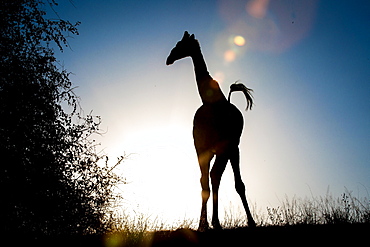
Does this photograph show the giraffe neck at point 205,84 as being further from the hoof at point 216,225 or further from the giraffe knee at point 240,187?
the hoof at point 216,225

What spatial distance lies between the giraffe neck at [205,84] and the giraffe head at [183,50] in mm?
147

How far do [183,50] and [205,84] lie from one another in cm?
106

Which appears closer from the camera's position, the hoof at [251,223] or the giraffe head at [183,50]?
the hoof at [251,223]

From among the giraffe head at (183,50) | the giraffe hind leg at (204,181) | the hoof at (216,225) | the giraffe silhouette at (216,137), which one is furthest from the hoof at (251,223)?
the giraffe head at (183,50)

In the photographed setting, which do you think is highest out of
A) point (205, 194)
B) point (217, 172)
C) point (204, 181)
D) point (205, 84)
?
point (205, 84)

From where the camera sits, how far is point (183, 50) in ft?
25.5

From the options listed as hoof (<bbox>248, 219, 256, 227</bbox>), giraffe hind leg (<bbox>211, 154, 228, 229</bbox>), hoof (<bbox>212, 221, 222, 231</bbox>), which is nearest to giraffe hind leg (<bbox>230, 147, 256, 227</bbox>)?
giraffe hind leg (<bbox>211, 154, 228, 229</bbox>)

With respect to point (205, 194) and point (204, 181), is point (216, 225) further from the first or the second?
point (204, 181)

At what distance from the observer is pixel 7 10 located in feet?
21.0

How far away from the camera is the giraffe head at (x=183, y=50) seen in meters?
7.75

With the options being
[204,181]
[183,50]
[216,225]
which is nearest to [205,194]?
[204,181]

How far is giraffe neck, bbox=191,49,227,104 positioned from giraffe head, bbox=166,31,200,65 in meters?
0.15

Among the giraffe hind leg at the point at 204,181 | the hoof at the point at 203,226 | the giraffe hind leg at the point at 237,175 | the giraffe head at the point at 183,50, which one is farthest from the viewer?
the giraffe head at the point at 183,50

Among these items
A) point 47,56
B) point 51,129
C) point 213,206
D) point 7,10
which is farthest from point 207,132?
point 7,10
